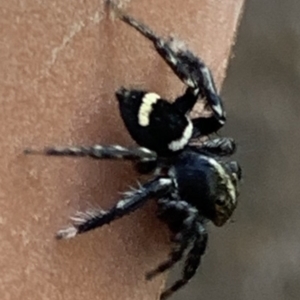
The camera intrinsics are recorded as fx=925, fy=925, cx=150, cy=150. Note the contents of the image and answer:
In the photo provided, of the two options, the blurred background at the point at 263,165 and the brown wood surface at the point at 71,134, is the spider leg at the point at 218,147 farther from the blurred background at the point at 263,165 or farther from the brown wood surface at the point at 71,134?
the blurred background at the point at 263,165

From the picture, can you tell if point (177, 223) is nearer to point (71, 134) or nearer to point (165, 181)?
point (165, 181)

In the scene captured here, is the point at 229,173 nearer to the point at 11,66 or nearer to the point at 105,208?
the point at 105,208

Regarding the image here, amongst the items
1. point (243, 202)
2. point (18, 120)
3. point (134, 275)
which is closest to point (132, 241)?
point (134, 275)

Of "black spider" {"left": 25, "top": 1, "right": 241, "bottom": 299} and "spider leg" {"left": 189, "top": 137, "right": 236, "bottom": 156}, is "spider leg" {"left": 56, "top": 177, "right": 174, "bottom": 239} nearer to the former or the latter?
"black spider" {"left": 25, "top": 1, "right": 241, "bottom": 299}

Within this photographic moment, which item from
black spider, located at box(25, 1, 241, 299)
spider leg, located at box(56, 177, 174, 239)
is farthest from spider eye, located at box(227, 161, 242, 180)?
spider leg, located at box(56, 177, 174, 239)

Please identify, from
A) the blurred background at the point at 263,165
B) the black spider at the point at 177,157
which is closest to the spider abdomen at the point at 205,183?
the black spider at the point at 177,157

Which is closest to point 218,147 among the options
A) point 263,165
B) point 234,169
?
point 234,169
